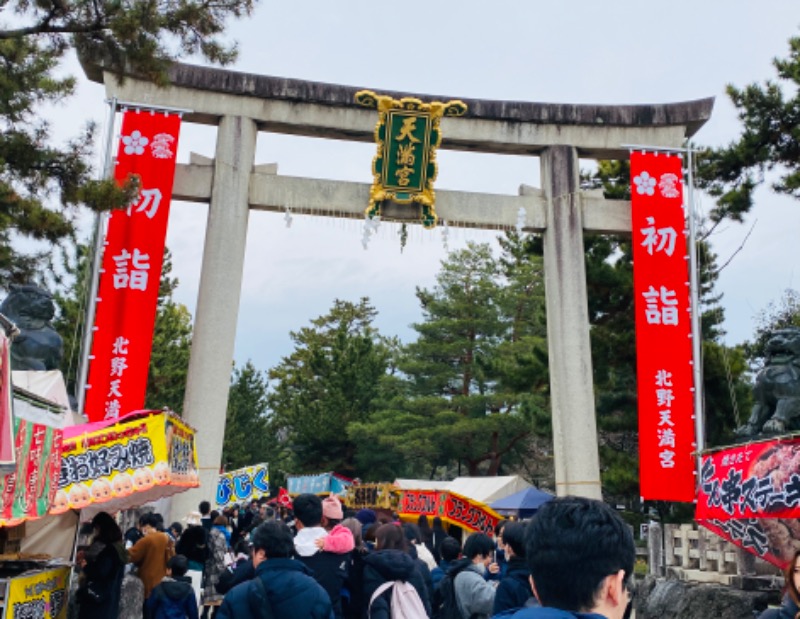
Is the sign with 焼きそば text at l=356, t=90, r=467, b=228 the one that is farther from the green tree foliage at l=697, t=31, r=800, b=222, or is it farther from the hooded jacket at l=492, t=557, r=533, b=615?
the hooded jacket at l=492, t=557, r=533, b=615

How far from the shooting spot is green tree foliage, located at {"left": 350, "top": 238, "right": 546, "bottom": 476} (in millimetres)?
26359

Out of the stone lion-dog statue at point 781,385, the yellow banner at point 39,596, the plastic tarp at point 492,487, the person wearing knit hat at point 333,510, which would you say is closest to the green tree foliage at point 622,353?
the plastic tarp at point 492,487

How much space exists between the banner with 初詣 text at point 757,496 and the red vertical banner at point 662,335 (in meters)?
5.77

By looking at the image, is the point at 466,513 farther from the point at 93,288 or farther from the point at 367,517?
the point at 93,288

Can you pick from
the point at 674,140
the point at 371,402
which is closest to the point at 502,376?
the point at 371,402

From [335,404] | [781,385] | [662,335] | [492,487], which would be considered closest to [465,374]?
[335,404]

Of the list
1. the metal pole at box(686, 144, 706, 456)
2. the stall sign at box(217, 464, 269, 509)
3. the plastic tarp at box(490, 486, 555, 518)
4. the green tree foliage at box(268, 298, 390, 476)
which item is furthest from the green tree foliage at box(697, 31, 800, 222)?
the green tree foliage at box(268, 298, 390, 476)

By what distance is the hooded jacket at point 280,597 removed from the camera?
3664 mm

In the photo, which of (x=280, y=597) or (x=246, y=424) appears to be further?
(x=246, y=424)

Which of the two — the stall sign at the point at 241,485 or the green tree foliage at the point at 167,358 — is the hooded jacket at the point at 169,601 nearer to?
the stall sign at the point at 241,485

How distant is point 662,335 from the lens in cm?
1288

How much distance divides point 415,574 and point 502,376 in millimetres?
19129

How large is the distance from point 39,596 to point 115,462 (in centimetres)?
93

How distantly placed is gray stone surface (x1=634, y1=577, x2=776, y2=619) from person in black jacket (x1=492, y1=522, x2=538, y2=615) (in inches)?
154
